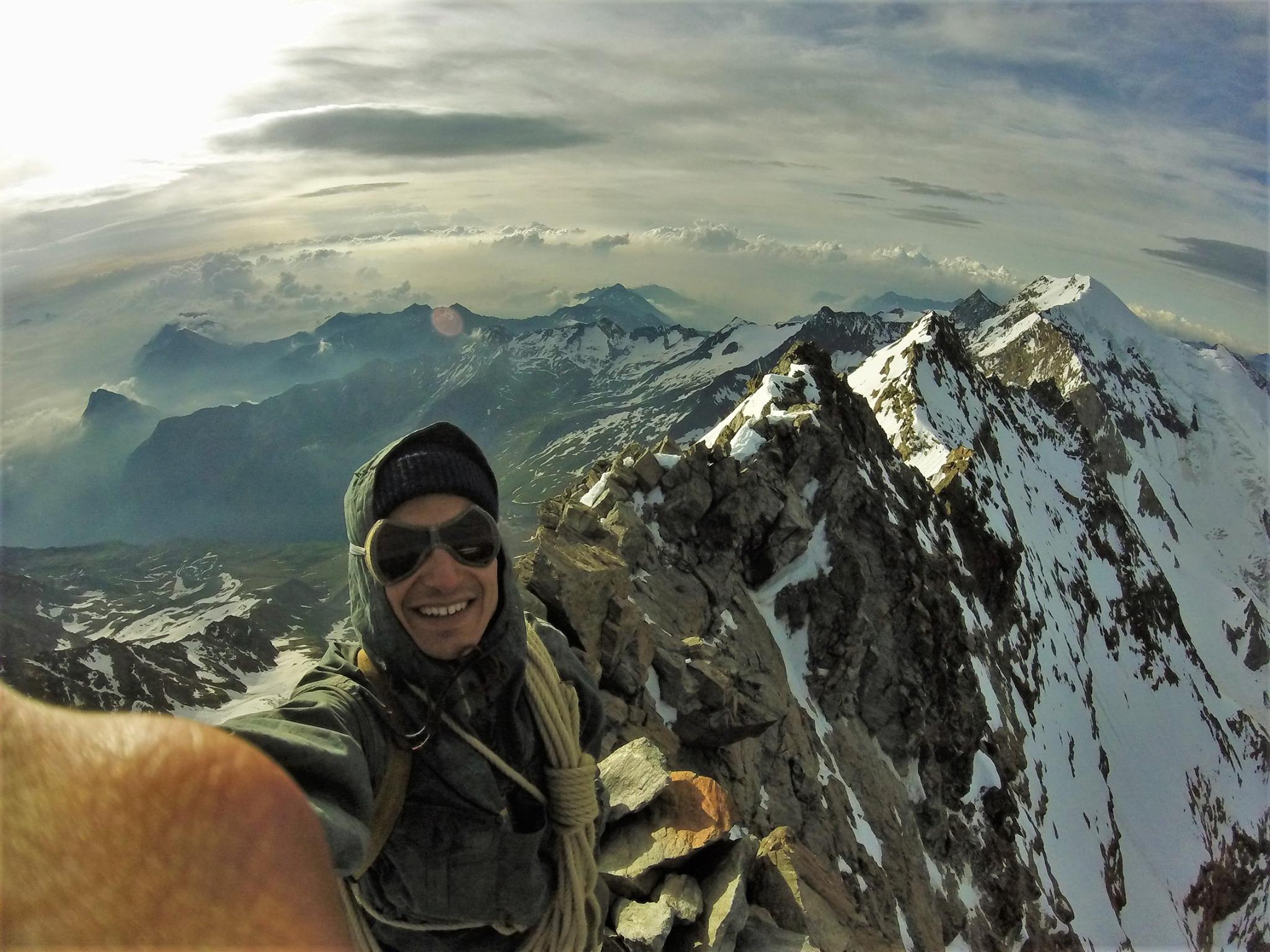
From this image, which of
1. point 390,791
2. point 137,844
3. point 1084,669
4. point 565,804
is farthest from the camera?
point 1084,669

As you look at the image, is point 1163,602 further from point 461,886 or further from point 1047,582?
point 461,886

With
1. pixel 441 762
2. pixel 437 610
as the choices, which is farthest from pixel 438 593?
pixel 441 762

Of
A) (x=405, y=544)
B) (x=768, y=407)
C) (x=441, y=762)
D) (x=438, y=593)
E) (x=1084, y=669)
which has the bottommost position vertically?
(x=1084, y=669)

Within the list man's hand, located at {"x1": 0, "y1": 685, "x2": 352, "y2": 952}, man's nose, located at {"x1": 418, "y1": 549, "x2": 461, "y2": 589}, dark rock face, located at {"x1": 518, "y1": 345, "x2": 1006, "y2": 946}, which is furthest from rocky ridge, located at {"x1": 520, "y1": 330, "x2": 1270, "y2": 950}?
man's hand, located at {"x1": 0, "y1": 685, "x2": 352, "y2": 952}

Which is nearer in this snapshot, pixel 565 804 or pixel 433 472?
pixel 433 472

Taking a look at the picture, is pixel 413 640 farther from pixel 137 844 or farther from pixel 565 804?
pixel 137 844

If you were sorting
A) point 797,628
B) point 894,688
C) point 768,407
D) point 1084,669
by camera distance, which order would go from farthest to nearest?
point 1084,669 < point 768,407 < point 894,688 < point 797,628

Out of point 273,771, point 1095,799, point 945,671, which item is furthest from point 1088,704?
point 273,771
